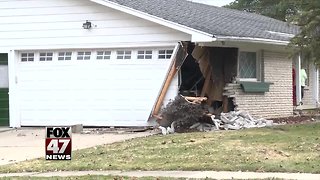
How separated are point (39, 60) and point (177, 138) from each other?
22.7ft

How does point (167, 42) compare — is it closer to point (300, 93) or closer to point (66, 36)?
point (66, 36)

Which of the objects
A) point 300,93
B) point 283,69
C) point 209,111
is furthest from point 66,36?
point 300,93

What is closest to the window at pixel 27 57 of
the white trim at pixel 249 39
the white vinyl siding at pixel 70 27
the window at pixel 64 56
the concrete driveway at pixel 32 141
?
the white vinyl siding at pixel 70 27

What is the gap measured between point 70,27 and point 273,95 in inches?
278

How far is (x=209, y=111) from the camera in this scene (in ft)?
56.7

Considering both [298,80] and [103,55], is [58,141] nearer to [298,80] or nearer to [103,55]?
[103,55]

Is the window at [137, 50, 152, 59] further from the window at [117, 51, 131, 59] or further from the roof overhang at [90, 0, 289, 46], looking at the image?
the roof overhang at [90, 0, 289, 46]

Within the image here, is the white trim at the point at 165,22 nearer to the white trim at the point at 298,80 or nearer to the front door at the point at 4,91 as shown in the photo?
the front door at the point at 4,91

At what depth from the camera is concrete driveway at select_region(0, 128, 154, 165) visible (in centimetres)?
1307

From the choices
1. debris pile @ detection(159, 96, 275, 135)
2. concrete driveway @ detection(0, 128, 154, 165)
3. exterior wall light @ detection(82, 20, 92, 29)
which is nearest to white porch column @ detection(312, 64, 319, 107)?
debris pile @ detection(159, 96, 275, 135)

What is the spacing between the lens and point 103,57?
1806cm

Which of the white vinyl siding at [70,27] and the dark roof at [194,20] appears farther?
the white vinyl siding at [70,27]

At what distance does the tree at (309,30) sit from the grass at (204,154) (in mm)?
2177

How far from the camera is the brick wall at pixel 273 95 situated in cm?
1842
